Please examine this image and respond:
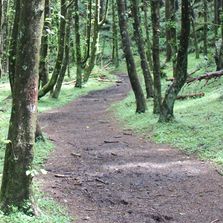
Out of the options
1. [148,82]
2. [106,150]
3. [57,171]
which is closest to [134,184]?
[57,171]

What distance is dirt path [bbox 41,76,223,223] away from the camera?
7484 millimetres

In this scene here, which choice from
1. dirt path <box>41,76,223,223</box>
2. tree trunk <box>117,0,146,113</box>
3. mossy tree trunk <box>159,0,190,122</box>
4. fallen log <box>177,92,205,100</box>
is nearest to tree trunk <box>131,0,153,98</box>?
tree trunk <box>117,0,146,113</box>

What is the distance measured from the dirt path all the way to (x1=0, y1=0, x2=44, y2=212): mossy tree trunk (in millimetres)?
1247

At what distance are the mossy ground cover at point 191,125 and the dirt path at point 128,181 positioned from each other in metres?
0.49

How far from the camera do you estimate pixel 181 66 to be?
14.3m

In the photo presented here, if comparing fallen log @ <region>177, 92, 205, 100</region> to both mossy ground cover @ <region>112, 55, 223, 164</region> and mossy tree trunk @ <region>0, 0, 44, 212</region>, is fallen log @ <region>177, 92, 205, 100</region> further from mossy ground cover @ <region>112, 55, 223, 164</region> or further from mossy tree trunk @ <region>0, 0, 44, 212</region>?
mossy tree trunk @ <region>0, 0, 44, 212</region>

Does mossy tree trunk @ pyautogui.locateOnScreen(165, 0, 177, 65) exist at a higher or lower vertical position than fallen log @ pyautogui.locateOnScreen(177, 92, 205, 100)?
higher

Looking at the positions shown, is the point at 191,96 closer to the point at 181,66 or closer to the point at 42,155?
the point at 181,66

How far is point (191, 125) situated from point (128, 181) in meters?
5.39

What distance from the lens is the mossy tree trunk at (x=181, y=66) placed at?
45.5 ft

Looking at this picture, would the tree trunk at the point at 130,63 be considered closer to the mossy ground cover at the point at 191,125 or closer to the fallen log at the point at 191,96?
the mossy ground cover at the point at 191,125

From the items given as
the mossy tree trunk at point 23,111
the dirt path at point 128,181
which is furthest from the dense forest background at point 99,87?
the dirt path at point 128,181

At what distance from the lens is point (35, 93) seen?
6.19 m

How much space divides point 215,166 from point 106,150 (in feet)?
10.9
